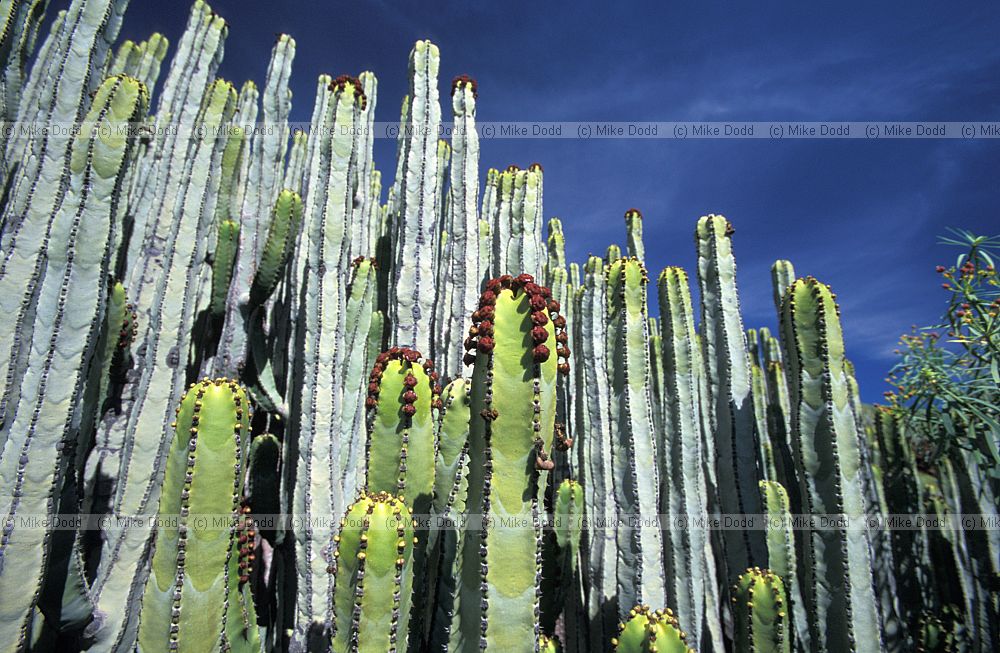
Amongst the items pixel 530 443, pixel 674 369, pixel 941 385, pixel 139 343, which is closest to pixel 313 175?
pixel 139 343

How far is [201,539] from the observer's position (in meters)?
2.40

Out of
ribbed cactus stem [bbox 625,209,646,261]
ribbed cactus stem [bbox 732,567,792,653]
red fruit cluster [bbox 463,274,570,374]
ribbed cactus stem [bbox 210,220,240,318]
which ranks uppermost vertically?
ribbed cactus stem [bbox 625,209,646,261]

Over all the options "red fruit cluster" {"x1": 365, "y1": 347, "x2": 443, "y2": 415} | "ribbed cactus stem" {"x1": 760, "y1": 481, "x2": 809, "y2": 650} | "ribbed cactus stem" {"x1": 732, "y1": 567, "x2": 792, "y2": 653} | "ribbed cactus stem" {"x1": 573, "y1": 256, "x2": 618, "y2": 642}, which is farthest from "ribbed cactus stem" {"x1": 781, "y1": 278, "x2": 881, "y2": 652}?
"red fruit cluster" {"x1": 365, "y1": 347, "x2": 443, "y2": 415}

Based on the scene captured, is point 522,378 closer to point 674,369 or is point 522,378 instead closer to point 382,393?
point 382,393

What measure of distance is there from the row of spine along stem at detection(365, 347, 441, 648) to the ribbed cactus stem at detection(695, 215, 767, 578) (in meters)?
2.69

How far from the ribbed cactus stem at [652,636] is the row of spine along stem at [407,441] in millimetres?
1077

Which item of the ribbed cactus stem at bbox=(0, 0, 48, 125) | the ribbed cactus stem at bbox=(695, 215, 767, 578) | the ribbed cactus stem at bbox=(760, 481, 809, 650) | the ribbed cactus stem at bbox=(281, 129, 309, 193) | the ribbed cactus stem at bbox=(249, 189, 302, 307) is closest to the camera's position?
the ribbed cactus stem at bbox=(760, 481, 809, 650)

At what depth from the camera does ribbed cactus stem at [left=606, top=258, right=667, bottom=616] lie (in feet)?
11.4

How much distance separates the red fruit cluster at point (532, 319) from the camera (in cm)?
210

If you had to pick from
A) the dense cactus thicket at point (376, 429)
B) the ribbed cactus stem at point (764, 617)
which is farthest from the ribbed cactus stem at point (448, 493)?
the ribbed cactus stem at point (764, 617)

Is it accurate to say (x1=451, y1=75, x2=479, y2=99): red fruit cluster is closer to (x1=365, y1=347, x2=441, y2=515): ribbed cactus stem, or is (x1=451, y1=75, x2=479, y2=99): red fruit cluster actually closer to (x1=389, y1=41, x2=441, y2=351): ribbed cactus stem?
(x1=389, y1=41, x2=441, y2=351): ribbed cactus stem

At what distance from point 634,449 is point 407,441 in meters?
1.71

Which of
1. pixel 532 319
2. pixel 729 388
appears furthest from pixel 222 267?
pixel 729 388

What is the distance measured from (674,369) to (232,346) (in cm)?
446
